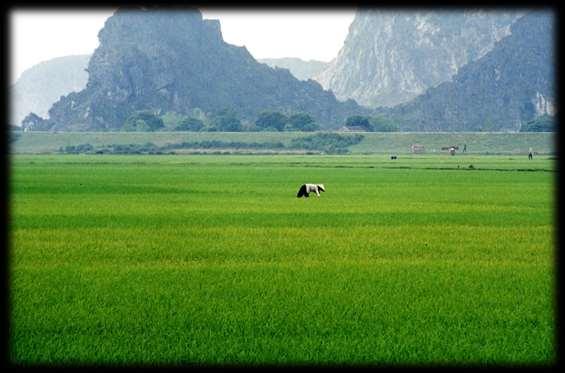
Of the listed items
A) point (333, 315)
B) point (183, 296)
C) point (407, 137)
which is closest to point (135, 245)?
point (183, 296)

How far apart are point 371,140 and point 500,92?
2217 inches

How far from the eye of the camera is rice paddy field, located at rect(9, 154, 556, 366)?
20.6 ft

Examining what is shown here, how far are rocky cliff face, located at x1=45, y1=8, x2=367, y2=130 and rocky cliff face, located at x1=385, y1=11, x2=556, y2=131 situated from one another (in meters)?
15.0

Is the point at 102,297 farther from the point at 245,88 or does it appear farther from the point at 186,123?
the point at 245,88

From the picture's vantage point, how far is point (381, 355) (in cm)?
607

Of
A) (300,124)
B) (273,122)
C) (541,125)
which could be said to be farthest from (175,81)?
(541,125)

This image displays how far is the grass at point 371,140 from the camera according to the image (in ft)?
310

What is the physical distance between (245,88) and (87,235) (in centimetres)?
14513

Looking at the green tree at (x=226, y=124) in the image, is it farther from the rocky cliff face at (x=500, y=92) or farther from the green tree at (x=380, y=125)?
the rocky cliff face at (x=500, y=92)

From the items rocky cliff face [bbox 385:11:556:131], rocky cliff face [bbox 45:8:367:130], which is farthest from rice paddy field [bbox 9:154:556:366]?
rocky cliff face [bbox 45:8:367:130]

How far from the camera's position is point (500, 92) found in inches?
5901

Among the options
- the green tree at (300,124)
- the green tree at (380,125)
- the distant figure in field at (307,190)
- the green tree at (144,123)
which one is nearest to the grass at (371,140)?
the green tree at (144,123)

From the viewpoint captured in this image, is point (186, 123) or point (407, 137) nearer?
point (407, 137)

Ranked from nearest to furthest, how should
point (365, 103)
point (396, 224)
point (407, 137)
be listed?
point (396, 224) < point (407, 137) < point (365, 103)
